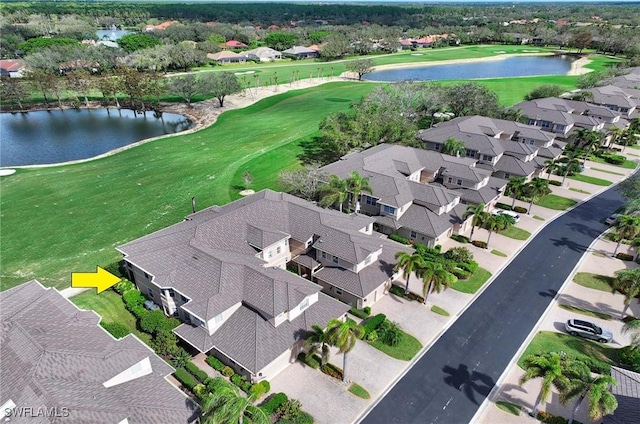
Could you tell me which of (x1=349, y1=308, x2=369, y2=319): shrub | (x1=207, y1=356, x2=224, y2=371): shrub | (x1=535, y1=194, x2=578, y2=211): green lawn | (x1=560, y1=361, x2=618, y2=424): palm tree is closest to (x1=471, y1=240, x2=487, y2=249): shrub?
(x1=535, y1=194, x2=578, y2=211): green lawn

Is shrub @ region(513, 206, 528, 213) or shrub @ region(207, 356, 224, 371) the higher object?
shrub @ region(513, 206, 528, 213)

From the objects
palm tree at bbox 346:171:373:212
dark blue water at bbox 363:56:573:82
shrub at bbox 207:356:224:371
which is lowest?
shrub at bbox 207:356:224:371

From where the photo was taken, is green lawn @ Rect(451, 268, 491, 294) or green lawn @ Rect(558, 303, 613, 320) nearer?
green lawn @ Rect(558, 303, 613, 320)

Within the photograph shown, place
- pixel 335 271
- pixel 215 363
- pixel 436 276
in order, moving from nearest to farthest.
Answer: pixel 215 363
pixel 436 276
pixel 335 271

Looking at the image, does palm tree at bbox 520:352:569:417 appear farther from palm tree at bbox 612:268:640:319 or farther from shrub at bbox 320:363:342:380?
palm tree at bbox 612:268:640:319

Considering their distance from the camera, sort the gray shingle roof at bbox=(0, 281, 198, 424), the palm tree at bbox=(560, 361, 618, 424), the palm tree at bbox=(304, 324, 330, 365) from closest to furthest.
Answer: the gray shingle roof at bbox=(0, 281, 198, 424) < the palm tree at bbox=(560, 361, 618, 424) < the palm tree at bbox=(304, 324, 330, 365)

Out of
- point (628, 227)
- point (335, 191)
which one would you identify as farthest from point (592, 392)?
point (335, 191)

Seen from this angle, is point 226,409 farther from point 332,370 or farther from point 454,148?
point 454,148
